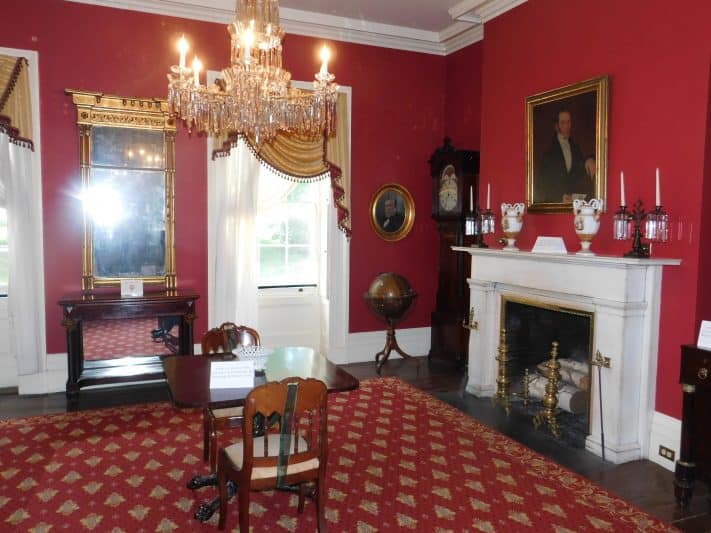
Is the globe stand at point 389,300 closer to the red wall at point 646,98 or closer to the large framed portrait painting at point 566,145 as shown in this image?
the red wall at point 646,98

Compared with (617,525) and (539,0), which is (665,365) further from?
(539,0)

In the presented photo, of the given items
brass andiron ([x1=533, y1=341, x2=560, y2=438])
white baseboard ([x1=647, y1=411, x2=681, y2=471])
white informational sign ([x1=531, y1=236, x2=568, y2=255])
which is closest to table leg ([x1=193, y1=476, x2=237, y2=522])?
brass andiron ([x1=533, y1=341, x2=560, y2=438])

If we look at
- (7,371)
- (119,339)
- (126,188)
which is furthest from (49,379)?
(126,188)

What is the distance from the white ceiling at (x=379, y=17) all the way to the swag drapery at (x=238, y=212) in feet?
3.97

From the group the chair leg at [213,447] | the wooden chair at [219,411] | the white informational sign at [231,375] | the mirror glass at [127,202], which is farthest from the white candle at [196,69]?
the mirror glass at [127,202]

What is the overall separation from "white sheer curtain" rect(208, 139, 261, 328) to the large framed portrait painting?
2739mm

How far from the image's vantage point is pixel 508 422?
481 cm

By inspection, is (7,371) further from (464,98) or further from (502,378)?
(464,98)

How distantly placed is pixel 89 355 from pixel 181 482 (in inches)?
90.1

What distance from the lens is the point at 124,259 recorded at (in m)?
5.68

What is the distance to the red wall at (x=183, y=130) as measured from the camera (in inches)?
213

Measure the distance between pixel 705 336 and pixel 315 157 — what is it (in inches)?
161

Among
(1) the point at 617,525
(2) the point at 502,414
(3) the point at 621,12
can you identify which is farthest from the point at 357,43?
(1) the point at 617,525

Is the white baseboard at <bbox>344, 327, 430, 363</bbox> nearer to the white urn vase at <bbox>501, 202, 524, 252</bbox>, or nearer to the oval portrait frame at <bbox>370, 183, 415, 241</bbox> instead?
the oval portrait frame at <bbox>370, 183, 415, 241</bbox>
